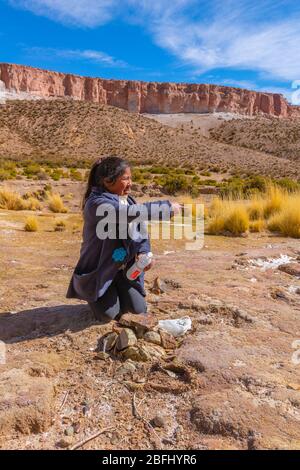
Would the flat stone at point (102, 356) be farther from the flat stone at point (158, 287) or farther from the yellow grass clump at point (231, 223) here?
the yellow grass clump at point (231, 223)

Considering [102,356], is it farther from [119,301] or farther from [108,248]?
[108,248]

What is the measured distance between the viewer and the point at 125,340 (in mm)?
2709

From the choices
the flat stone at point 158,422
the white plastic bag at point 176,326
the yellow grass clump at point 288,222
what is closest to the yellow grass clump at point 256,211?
the yellow grass clump at point 288,222

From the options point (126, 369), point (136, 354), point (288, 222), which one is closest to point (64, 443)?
point (126, 369)

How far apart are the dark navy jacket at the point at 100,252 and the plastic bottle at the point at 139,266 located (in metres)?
0.06

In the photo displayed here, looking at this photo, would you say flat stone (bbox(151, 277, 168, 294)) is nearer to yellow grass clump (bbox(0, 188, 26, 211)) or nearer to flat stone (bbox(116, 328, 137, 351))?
flat stone (bbox(116, 328, 137, 351))

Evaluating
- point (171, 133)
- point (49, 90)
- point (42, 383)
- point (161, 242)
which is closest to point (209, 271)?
point (161, 242)

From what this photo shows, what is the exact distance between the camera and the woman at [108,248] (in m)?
3.05

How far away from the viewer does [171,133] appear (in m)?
58.2

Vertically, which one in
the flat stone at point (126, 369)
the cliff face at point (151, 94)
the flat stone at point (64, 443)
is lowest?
the flat stone at point (64, 443)

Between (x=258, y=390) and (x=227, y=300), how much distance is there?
4.58ft

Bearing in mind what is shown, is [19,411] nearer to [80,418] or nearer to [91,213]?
[80,418]

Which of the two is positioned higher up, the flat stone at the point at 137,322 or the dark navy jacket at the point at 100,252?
the dark navy jacket at the point at 100,252

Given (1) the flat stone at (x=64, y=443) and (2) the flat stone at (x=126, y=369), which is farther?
(2) the flat stone at (x=126, y=369)
